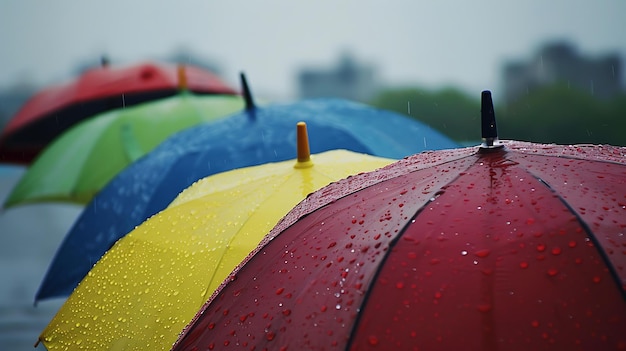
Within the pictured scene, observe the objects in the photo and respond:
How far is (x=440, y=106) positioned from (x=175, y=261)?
9064 millimetres

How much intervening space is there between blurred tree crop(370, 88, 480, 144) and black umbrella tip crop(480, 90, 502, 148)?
8.58 m

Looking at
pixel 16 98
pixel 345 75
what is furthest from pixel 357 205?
pixel 16 98

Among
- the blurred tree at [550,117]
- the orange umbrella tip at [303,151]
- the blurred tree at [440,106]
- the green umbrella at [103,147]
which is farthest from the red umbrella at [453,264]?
the blurred tree at [440,106]

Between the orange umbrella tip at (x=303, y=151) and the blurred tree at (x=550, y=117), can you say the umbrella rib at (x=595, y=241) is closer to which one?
the orange umbrella tip at (x=303, y=151)

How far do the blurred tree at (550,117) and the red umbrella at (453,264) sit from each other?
8247 mm

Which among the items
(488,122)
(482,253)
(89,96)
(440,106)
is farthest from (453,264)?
(440,106)

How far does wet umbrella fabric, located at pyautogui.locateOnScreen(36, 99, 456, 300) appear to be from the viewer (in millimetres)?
3715

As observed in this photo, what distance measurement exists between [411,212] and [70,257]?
8.04ft

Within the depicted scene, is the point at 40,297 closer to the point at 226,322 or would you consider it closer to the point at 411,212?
the point at 226,322

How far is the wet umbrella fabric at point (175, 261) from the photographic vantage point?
258cm

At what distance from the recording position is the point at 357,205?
1922mm

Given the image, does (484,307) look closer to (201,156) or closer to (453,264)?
(453,264)

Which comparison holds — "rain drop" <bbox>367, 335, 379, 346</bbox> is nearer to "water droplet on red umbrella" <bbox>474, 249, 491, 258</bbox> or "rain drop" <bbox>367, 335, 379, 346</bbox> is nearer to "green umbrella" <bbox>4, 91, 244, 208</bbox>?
"water droplet on red umbrella" <bbox>474, 249, 491, 258</bbox>

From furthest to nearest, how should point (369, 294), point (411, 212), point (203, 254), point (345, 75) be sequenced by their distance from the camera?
point (345, 75) → point (203, 254) → point (411, 212) → point (369, 294)
